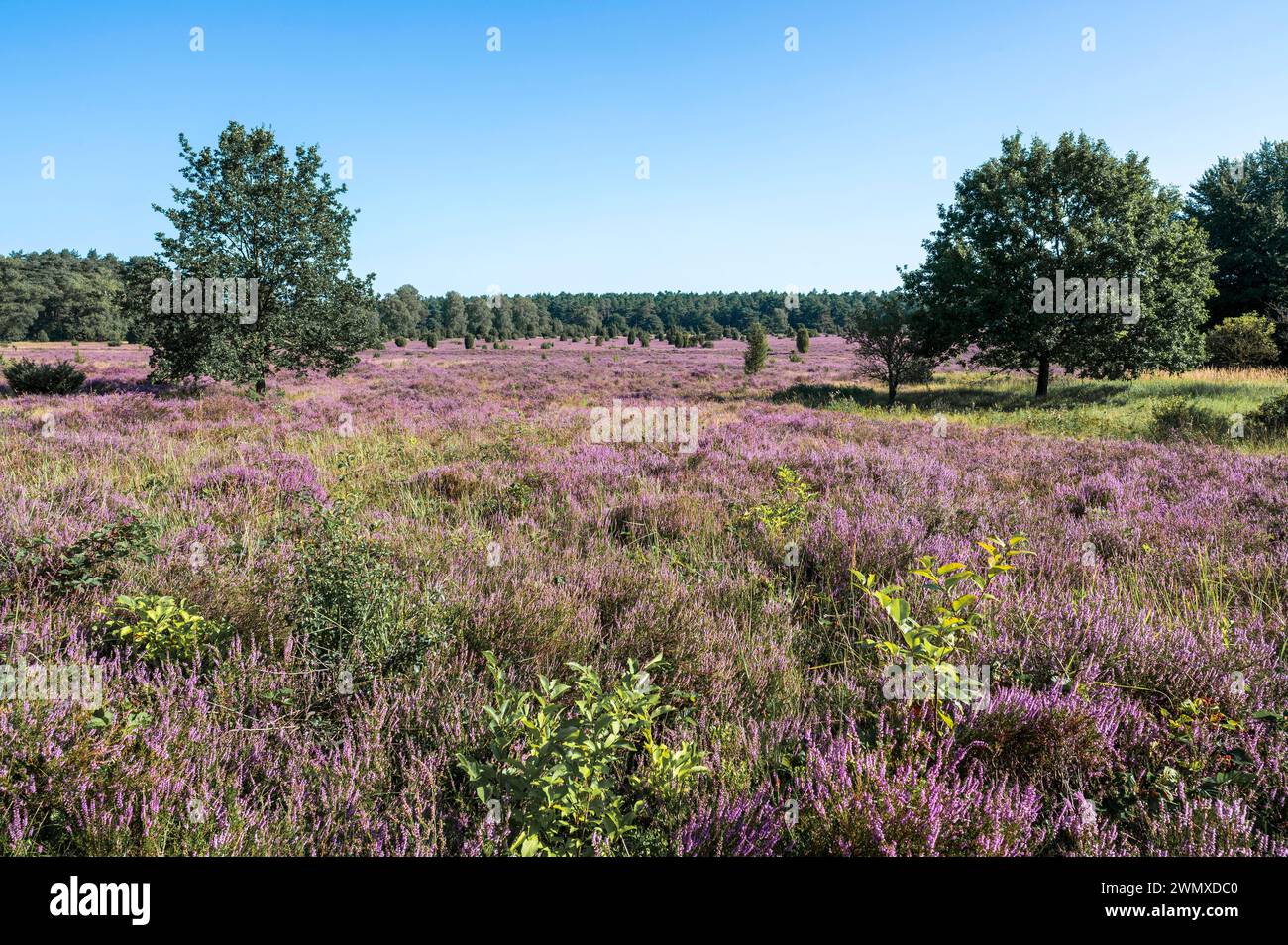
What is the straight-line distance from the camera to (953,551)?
448cm

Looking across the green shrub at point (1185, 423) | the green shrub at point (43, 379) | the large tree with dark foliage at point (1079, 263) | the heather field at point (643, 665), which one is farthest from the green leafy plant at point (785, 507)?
the green shrub at point (43, 379)

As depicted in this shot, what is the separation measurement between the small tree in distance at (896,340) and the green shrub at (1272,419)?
10708mm

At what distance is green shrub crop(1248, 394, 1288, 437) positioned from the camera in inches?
434

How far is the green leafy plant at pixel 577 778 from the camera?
172 centimetres

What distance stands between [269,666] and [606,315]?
417 feet

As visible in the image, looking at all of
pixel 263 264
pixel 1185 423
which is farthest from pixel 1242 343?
pixel 263 264

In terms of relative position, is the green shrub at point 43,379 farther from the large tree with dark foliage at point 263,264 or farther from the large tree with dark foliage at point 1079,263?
the large tree with dark foliage at point 1079,263

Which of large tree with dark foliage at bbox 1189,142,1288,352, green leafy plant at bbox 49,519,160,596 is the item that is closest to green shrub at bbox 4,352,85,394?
green leafy plant at bbox 49,519,160,596

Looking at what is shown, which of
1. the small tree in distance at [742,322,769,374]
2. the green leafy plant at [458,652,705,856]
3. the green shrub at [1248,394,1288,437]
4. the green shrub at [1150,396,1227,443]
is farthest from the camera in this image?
the small tree in distance at [742,322,769,374]

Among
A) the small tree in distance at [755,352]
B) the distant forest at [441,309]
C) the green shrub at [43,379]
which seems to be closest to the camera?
the green shrub at [43,379]

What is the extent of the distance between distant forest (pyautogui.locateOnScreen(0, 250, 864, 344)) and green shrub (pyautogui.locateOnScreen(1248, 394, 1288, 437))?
18.8m

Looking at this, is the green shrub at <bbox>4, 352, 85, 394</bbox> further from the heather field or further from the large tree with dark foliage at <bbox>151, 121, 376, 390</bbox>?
the heather field

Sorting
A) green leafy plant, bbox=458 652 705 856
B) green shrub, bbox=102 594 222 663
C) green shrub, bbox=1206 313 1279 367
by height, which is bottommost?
green leafy plant, bbox=458 652 705 856
